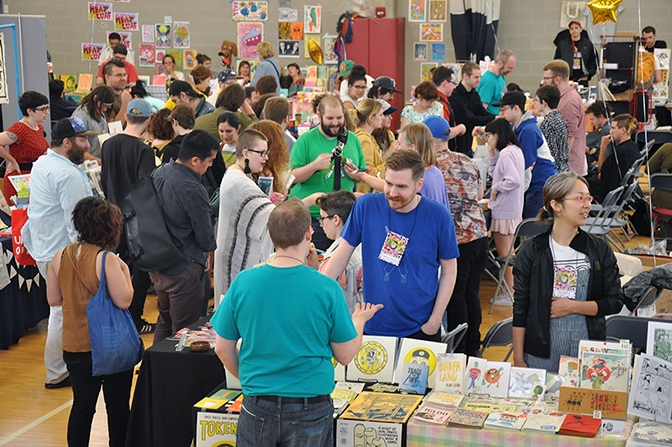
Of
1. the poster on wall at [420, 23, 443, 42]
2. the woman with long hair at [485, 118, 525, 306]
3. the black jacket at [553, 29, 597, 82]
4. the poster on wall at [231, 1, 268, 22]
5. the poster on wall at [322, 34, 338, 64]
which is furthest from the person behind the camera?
the poster on wall at [231, 1, 268, 22]

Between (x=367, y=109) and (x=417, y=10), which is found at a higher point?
(x=417, y=10)

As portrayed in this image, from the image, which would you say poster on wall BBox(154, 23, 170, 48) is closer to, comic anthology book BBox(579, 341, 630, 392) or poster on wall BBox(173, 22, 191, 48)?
poster on wall BBox(173, 22, 191, 48)

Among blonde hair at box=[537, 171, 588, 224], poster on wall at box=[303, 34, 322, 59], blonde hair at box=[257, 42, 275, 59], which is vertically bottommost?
blonde hair at box=[537, 171, 588, 224]

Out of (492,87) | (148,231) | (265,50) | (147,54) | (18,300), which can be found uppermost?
(147,54)

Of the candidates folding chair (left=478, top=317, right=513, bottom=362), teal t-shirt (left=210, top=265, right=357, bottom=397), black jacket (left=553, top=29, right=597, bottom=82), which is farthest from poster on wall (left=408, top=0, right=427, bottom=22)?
teal t-shirt (left=210, top=265, right=357, bottom=397)

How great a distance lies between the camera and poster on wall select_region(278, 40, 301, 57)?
12.6m

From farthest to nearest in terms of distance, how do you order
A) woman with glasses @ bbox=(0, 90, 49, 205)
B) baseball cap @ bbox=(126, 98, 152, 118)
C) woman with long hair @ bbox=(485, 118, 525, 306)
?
woman with glasses @ bbox=(0, 90, 49, 205), woman with long hair @ bbox=(485, 118, 525, 306), baseball cap @ bbox=(126, 98, 152, 118)

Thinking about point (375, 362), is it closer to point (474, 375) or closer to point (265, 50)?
point (474, 375)

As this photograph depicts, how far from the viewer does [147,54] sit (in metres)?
13.1

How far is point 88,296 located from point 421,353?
1.49 meters

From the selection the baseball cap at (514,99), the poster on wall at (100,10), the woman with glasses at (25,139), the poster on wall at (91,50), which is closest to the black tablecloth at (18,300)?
the woman with glasses at (25,139)

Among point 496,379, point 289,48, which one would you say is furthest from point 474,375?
point 289,48

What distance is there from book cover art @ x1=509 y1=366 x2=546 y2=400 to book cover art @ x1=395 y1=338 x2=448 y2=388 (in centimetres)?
28

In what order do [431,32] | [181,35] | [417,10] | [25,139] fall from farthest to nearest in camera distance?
[181,35] → [431,32] → [417,10] → [25,139]
